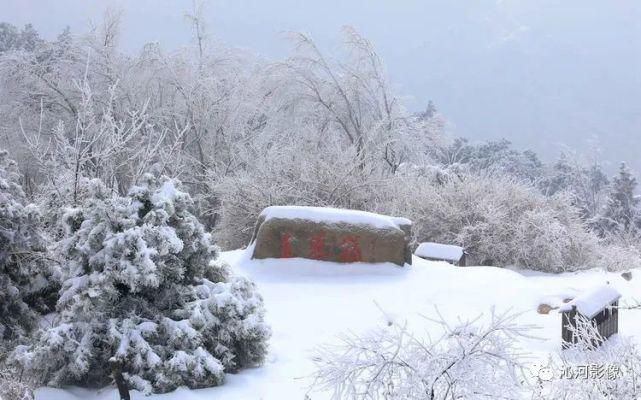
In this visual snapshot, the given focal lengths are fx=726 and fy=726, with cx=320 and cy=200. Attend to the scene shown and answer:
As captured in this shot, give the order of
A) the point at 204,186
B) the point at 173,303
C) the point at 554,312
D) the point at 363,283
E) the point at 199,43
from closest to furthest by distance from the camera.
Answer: the point at 173,303 < the point at 554,312 < the point at 363,283 < the point at 204,186 < the point at 199,43

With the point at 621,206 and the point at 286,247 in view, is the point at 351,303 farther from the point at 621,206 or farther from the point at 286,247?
the point at 621,206

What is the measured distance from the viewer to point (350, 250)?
9.31 metres

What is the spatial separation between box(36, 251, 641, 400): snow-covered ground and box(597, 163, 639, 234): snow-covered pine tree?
17381mm

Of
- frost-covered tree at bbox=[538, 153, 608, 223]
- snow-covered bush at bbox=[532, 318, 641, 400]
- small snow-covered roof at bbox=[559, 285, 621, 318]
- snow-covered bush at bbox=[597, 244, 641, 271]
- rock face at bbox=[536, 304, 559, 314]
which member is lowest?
snow-covered bush at bbox=[532, 318, 641, 400]

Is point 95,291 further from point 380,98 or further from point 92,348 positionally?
point 380,98

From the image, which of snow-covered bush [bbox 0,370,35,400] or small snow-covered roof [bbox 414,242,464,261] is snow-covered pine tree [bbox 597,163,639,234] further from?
snow-covered bush [bbox 0,370,35,400]

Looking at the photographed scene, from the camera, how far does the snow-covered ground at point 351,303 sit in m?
5.39

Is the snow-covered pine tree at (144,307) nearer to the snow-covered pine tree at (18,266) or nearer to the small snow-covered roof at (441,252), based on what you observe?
the snow-covered pine tree at (18,266)

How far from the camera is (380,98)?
20719 millimetres

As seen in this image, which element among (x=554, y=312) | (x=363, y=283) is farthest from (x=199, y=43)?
(x=554, y=312)

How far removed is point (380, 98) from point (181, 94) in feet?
18.9

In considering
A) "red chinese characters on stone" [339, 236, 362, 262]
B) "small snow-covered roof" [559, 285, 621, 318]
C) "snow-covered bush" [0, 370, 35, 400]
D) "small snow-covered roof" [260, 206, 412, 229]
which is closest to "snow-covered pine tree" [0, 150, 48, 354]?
"snow-covered bush" [0, 370, 35, 400]

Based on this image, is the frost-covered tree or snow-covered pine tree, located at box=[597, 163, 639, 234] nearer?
snow-covered pine tree, located at box=[597, 163, 639, 234]

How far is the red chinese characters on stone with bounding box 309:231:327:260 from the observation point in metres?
9.30
